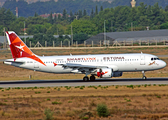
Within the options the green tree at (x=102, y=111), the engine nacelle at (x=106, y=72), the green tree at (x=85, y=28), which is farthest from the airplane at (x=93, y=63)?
the green tree at (x=85, y=28)

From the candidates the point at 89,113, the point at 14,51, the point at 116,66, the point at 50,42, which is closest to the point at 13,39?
the point at 14,51

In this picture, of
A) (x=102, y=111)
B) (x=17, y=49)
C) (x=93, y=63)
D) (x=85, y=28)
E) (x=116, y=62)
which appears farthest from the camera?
(x=85, y=28)

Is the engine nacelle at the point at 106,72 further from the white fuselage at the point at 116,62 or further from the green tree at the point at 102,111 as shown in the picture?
the green tree at the point at 102,111

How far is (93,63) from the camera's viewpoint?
4700 cm

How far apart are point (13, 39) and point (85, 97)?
2265 centimetres

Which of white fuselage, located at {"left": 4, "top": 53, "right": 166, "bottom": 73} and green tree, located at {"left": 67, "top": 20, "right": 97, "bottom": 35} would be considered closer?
white fuselage, located at {"left": 4, "top": 53, "right": 166, "bottom": 73}

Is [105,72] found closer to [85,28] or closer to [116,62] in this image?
[116,62]

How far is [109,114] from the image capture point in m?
23.4

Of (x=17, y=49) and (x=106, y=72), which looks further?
(x=17, y=49)

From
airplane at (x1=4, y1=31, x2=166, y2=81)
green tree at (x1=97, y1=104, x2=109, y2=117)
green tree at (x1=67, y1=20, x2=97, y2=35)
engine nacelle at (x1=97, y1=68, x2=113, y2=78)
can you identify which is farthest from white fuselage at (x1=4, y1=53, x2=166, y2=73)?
green tree at (x1=67, y1=20, x2=97, y2=35)

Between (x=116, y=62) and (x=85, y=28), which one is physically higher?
(x=85, y=28)

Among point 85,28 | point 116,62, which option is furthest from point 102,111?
point 85,28

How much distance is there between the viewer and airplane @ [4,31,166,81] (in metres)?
46.2

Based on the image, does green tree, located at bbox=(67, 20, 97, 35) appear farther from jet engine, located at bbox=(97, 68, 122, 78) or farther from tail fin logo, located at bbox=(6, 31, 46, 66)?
jet engine, located at bbox=(97, 68, 122, 78)
